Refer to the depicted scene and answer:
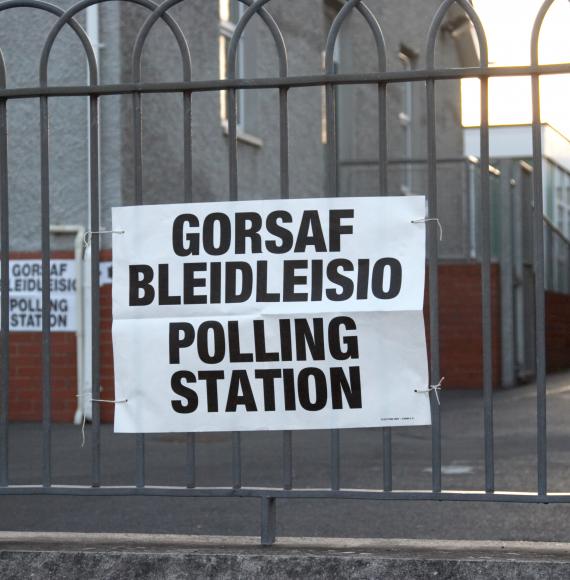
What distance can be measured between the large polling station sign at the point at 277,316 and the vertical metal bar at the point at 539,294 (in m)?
0.32

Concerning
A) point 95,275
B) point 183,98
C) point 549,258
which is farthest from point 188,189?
point 549,258

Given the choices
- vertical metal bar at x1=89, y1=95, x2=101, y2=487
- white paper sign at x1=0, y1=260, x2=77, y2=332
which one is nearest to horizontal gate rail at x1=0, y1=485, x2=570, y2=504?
vertical metal bar at x1=89, y1=95, x2=101, y2=487

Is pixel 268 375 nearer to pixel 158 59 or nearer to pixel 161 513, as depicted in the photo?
pixel 161 513

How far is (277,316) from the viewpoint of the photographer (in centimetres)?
370

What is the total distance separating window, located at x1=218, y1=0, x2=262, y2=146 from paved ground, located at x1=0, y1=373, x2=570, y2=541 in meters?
3.96

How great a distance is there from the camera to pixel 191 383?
3.76m

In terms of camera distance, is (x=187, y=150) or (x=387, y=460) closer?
(x=387, y=460)

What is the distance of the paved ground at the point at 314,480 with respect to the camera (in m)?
5.73

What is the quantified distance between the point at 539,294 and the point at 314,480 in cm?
380

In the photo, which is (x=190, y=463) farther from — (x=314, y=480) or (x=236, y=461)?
(x=314, y=480)

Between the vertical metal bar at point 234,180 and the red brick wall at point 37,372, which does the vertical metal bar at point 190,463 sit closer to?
the vertical metal bar at point 234,180

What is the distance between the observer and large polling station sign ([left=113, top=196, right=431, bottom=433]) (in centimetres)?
368

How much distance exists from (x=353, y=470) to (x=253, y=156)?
6418mm

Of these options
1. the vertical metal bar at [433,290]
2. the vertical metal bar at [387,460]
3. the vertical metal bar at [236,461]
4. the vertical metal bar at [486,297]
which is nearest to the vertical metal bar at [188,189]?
the vertical metal bar at [236,461]
